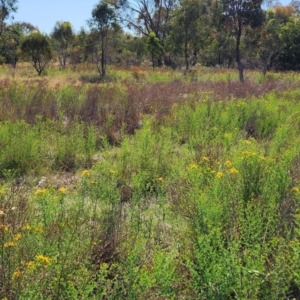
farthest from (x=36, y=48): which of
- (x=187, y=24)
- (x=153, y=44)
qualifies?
(x=153, y=44)

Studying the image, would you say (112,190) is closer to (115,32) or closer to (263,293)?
(263,293)

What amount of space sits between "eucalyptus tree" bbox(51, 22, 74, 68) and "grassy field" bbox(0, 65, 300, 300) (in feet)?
73.1

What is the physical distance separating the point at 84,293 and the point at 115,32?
19.8 m

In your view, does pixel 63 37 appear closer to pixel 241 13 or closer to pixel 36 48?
pixel 36 48

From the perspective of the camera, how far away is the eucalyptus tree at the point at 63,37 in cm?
2687

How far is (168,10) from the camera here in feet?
123

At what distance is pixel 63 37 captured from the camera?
28.0m

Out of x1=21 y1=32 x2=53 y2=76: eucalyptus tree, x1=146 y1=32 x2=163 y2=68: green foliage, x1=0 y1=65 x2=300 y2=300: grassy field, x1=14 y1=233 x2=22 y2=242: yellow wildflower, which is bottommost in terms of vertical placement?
x1=0 y1=65 x2=300 y2=300: grassy field

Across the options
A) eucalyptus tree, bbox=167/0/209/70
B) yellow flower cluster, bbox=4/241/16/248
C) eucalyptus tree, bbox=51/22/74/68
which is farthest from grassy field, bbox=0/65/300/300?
eucalyptus tree, bbox=51/22/74/68

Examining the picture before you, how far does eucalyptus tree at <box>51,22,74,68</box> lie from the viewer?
88.1ft

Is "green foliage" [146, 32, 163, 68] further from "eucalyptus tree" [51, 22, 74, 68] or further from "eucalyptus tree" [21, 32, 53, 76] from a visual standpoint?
"eucalyptus tree" [21, 32, 53, 76]

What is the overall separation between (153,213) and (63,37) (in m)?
27.1

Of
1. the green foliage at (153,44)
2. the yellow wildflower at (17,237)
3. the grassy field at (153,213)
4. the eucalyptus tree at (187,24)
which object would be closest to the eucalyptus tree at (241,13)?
the eucalyptus tree at (187,24)

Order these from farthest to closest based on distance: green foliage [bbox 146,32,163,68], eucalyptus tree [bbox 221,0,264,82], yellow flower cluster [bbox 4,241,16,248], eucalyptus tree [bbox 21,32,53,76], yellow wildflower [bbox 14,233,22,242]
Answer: green foliage [bbox 146,32,163,68] < eucalyptus tree [bbox 21,32,53,76] < eucalyptus tree [bbox 221,0,264,82] < yellow wildflower [bbox 14,233,22,242] < yellow flower cluster [bbox 4,241,16,248]
